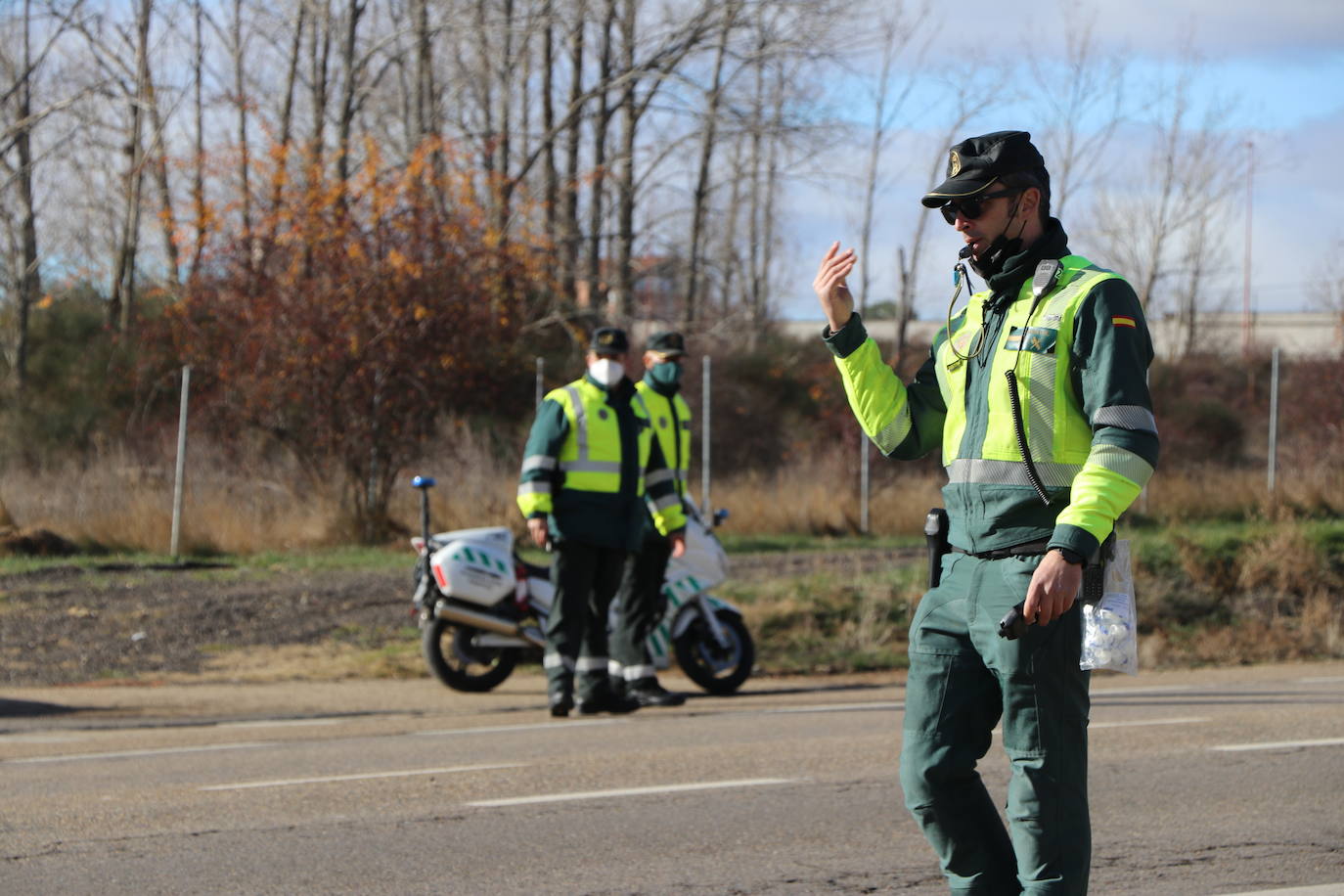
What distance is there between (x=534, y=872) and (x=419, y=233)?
19.0 meters

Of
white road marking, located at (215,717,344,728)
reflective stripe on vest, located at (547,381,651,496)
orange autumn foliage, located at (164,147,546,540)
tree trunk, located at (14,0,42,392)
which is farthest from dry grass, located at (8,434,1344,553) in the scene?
white road marking, located at (215,717,344,728)

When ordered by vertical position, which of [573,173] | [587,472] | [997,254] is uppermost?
[573,173]

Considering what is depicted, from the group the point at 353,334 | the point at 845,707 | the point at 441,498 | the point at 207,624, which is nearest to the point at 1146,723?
the point at 845,707

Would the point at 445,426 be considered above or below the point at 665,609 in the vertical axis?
above

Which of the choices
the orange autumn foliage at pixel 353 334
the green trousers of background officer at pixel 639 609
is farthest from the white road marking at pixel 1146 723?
the orange autumn foliage at pixel 353 334

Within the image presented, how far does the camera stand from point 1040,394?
3.91 metres

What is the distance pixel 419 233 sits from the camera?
23.7m

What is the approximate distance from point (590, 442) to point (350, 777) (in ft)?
9.22

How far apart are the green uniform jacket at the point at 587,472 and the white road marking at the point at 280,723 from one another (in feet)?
5.90

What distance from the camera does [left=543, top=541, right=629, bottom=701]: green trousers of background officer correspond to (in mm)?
9703

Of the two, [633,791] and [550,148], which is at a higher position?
[550,148]

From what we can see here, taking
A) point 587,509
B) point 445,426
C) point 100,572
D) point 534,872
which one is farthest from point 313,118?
point 534,872

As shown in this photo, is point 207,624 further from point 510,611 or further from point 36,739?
point 36,739

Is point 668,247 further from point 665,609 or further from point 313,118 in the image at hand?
point 665,609
